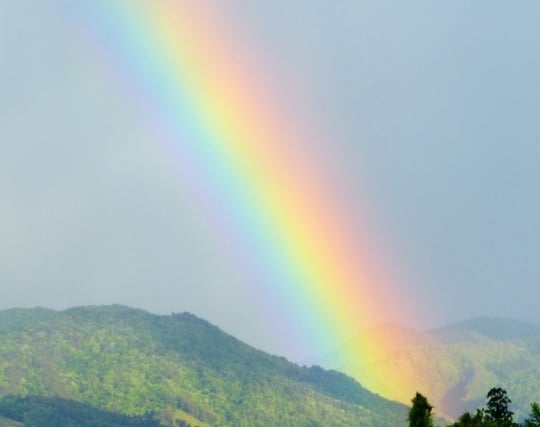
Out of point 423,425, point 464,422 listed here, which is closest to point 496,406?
point 464,422

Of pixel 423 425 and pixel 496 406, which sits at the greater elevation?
pixel 496 406

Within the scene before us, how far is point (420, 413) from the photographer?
68.1 meters

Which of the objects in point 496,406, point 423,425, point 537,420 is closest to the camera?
point 537,420

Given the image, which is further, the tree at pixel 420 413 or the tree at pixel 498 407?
the tree at pixel 498 407

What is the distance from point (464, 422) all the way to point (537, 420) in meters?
9.79

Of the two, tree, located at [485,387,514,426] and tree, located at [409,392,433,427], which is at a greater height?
tree, located at [485,387,514,426]

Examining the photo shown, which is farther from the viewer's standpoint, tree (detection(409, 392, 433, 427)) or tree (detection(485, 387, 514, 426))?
tree (detection(485, 387, 514, 426))

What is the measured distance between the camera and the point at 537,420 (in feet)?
207

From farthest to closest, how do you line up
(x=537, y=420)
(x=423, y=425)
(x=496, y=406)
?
(x=496, y=406) < (x=423, y=425) < (x=537, y=420)

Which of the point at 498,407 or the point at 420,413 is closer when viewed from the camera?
the point at 420,413

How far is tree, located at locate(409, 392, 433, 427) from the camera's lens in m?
67.8

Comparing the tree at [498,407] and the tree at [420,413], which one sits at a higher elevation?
the tree at [498,407]

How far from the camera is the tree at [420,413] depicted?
222 feet

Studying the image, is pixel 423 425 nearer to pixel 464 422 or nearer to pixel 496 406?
pixel 464 422
